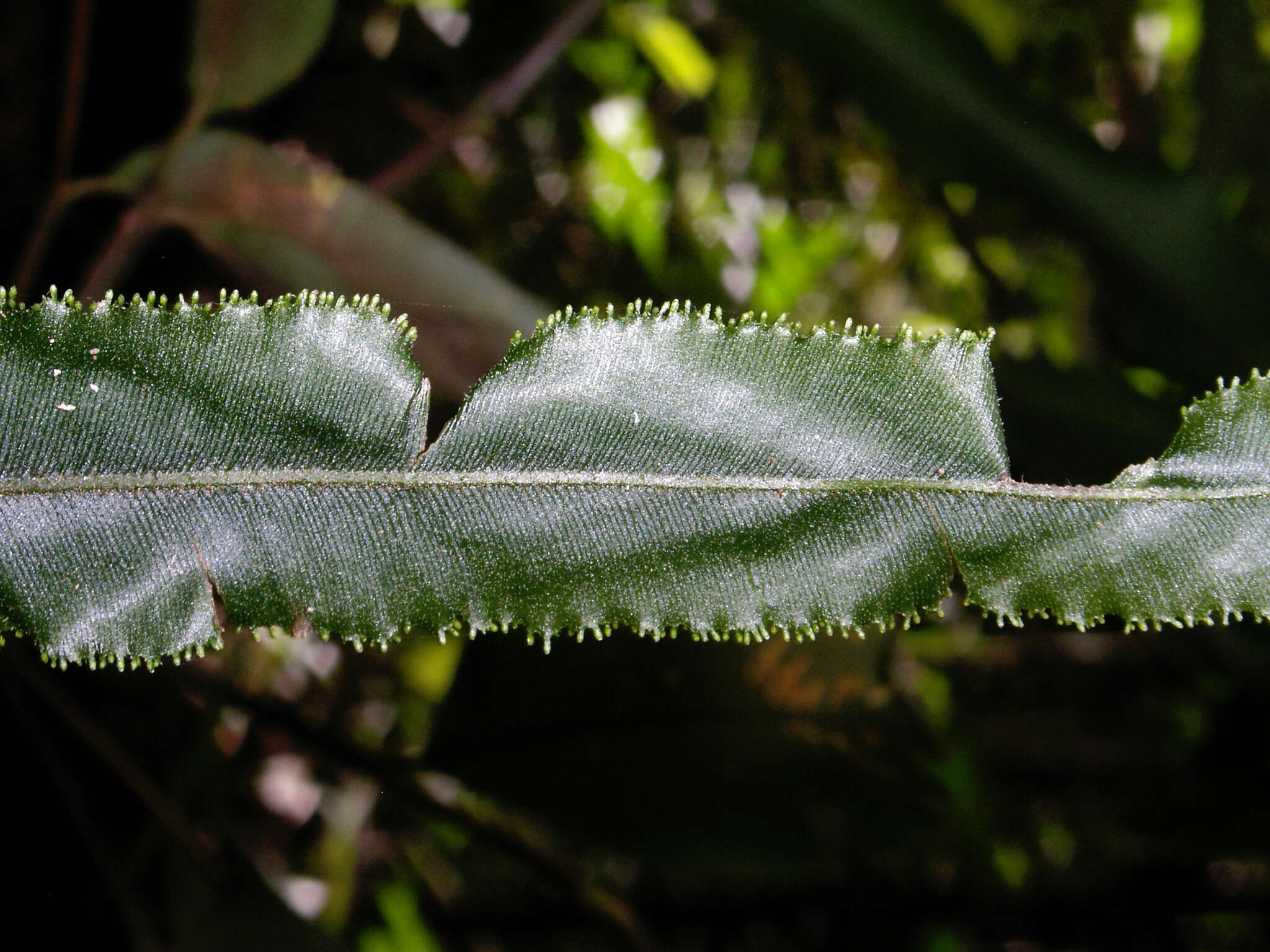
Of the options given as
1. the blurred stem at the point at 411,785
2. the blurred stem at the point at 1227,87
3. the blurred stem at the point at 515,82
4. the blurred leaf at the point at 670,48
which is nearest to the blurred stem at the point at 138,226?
the blurred stem at the point at 515,82

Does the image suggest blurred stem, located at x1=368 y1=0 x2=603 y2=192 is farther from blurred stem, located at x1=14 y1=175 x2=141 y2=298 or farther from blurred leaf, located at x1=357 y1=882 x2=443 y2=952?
blurred leaf, located at x1=357 y1=882 x2=443 y2=952

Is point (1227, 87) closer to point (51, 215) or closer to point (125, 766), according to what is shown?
point (51, 215)

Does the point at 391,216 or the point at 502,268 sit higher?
the point at 502,268

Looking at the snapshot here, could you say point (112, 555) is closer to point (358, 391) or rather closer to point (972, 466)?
point (358, 391)

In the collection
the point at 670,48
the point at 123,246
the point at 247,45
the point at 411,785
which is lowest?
the point at 411,785

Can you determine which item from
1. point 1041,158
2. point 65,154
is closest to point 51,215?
point 65,154

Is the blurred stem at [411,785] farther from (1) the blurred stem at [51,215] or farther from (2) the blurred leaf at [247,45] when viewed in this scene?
(2) the blurred leaf at [247,45]

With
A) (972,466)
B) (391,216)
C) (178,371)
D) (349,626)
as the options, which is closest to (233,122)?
(391,216)
